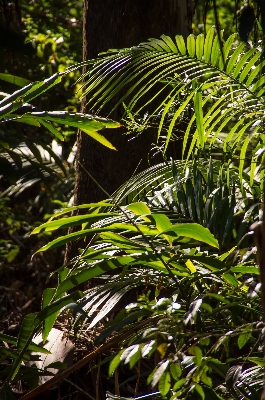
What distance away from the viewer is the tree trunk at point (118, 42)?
94.4 inches

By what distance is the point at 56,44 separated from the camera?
15.1ft

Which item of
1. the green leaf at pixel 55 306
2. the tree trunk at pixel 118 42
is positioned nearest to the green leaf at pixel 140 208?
the green leaf at pixel 55 306

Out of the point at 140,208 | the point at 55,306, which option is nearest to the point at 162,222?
the point at 140,208

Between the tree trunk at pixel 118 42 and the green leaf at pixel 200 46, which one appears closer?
the green leaf at pixel 200 46

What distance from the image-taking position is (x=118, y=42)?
244cm

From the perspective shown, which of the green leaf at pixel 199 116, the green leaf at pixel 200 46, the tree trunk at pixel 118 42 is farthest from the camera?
the tree trunk at pixel 118 42

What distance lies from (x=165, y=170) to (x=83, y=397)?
86cm

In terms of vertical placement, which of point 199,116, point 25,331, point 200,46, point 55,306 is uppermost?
point 200,46

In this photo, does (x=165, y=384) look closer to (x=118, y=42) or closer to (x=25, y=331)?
(x=25, y=331)

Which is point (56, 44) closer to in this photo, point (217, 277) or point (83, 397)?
point (83, 397)

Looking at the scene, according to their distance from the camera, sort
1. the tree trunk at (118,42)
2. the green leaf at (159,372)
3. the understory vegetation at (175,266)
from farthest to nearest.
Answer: the tree trunk at (118,42) < the understory vegetation at (175,266) < the green leaf at (159,372)

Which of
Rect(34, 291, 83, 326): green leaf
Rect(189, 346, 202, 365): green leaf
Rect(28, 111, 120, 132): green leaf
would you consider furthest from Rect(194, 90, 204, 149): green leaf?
Rect(189, 346, 202, 365): green leaf

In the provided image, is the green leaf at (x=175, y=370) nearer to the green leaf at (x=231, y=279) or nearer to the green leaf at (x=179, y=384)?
the green leaf at (x=179, y=384)

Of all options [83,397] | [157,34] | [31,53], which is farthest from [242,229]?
[31,53]
